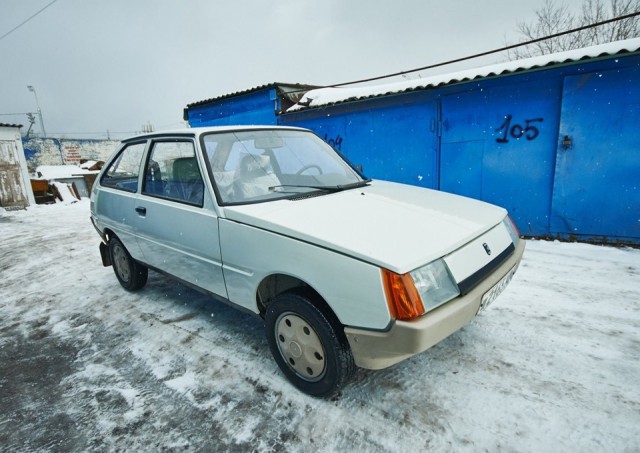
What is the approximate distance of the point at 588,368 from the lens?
2.16 meters


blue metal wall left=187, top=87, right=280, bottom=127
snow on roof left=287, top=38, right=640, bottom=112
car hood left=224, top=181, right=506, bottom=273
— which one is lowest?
car hood left=224, top=181, right=506, bottom=273

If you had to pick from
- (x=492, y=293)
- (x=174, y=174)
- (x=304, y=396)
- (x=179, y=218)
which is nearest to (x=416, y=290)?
(x=492, y=293)

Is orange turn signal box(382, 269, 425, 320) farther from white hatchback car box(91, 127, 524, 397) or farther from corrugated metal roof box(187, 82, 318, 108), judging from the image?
corrugated metal roof box(187, 82, 318, 108)

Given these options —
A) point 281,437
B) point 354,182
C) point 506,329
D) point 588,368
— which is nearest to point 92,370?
point 281,437

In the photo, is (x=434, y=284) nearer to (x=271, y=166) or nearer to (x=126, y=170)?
(x=271, y=166)

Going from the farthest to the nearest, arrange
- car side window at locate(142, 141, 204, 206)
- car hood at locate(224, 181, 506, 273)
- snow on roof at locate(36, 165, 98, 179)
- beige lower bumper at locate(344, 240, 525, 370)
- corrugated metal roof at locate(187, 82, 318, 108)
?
snow on roof at locate(36, 165, 98, 179) → corrugated metal roof at locate(187, 82, 318, 108) → car side window at locate(142, 141, 204, 206) → car hood at locate(224, 181, 506, 273) → beige lower bumper at locate(344, 240, 525, 370)

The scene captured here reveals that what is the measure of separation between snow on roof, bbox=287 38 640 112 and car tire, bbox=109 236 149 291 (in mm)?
4948

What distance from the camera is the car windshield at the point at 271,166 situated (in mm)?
2344

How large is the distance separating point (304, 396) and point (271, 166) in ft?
5.32

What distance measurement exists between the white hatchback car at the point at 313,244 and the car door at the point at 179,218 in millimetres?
13

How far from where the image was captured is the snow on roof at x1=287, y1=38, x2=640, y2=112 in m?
4.38

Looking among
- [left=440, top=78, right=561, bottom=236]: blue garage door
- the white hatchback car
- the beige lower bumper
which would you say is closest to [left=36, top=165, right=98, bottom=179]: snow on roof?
the white hatchback car

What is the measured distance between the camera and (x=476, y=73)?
5359mm

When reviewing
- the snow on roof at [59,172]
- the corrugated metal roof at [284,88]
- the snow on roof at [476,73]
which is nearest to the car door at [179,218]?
the snow on roof at [476,73]
